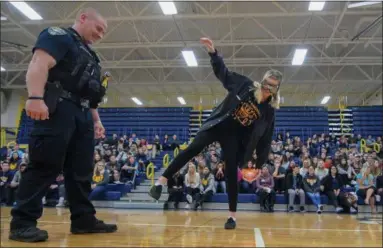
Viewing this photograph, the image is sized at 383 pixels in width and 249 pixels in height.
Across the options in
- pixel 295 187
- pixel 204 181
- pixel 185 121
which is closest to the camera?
pixel 295 187

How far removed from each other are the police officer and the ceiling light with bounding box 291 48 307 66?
13.1 metres

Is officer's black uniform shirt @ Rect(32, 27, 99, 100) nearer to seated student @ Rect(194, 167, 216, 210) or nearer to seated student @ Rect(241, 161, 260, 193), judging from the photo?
seated student @ Rect(194, 167, 216, 210)

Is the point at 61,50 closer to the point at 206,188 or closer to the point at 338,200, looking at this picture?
the point at 206,188

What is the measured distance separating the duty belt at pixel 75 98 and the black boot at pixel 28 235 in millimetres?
817

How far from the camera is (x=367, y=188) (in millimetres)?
8320

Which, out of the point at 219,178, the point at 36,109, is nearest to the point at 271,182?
the point at 219,178

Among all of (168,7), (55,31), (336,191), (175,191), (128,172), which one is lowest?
(175,191)

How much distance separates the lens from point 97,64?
99.4 inches

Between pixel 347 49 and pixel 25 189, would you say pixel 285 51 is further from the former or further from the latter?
pixel 25 189

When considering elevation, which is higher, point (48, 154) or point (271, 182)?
point (48, 154)

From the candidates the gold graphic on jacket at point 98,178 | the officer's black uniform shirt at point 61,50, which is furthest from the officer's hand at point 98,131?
the gold graphic on jacket at point 98,178

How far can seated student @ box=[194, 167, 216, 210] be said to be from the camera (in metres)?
8.53

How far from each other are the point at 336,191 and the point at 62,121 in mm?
7921

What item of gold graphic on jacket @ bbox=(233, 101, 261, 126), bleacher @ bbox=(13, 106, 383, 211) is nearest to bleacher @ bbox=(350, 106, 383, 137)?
bleacher @ bbox=(13, 106, 383, 211)
